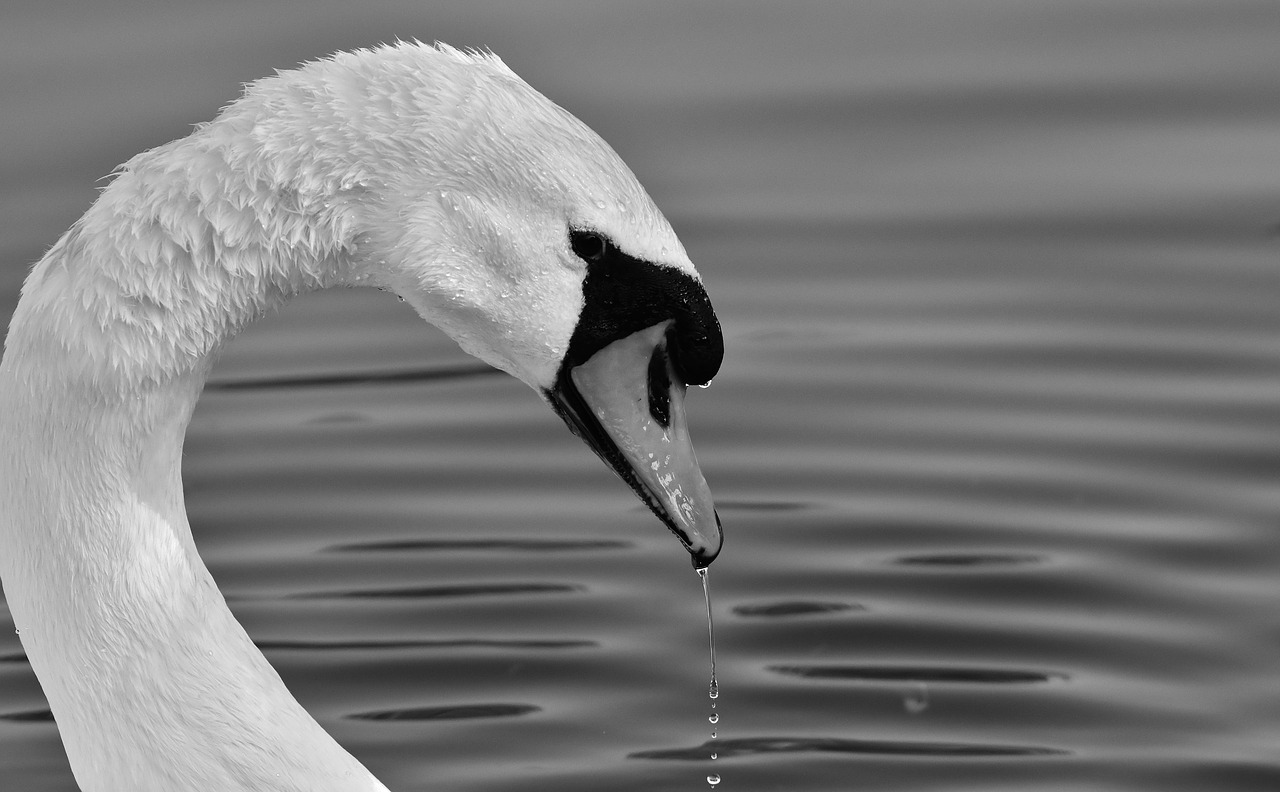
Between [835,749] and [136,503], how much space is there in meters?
2.67

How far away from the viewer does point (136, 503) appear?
4250 millimetres

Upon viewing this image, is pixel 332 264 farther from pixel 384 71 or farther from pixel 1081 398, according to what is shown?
pixel 1081 398

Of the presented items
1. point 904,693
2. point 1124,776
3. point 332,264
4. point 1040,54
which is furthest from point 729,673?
point 1040,54

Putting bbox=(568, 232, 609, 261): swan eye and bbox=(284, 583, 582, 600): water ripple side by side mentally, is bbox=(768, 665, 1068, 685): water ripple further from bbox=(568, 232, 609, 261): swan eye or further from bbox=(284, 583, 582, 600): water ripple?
bbox=(568, 232, 609, 261): swan eye

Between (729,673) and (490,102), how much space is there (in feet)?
10.4

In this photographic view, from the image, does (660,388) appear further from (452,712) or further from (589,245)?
(452,712)

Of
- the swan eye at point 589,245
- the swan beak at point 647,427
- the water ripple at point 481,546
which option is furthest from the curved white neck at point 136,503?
the water ripple at point 481,546

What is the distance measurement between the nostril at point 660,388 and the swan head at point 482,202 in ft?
0.26

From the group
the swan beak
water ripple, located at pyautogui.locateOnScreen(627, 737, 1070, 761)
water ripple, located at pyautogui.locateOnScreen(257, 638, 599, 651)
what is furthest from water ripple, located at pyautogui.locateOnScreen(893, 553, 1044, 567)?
the swan beak

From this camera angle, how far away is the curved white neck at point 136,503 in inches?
157

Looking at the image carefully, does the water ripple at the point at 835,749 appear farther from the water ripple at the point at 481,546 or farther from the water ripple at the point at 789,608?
the water ripple at the point at 481,546

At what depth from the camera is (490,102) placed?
3934 millimetres

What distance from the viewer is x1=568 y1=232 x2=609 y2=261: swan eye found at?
155 inches

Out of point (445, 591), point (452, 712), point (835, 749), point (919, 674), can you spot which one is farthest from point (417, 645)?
point (919, 674)
